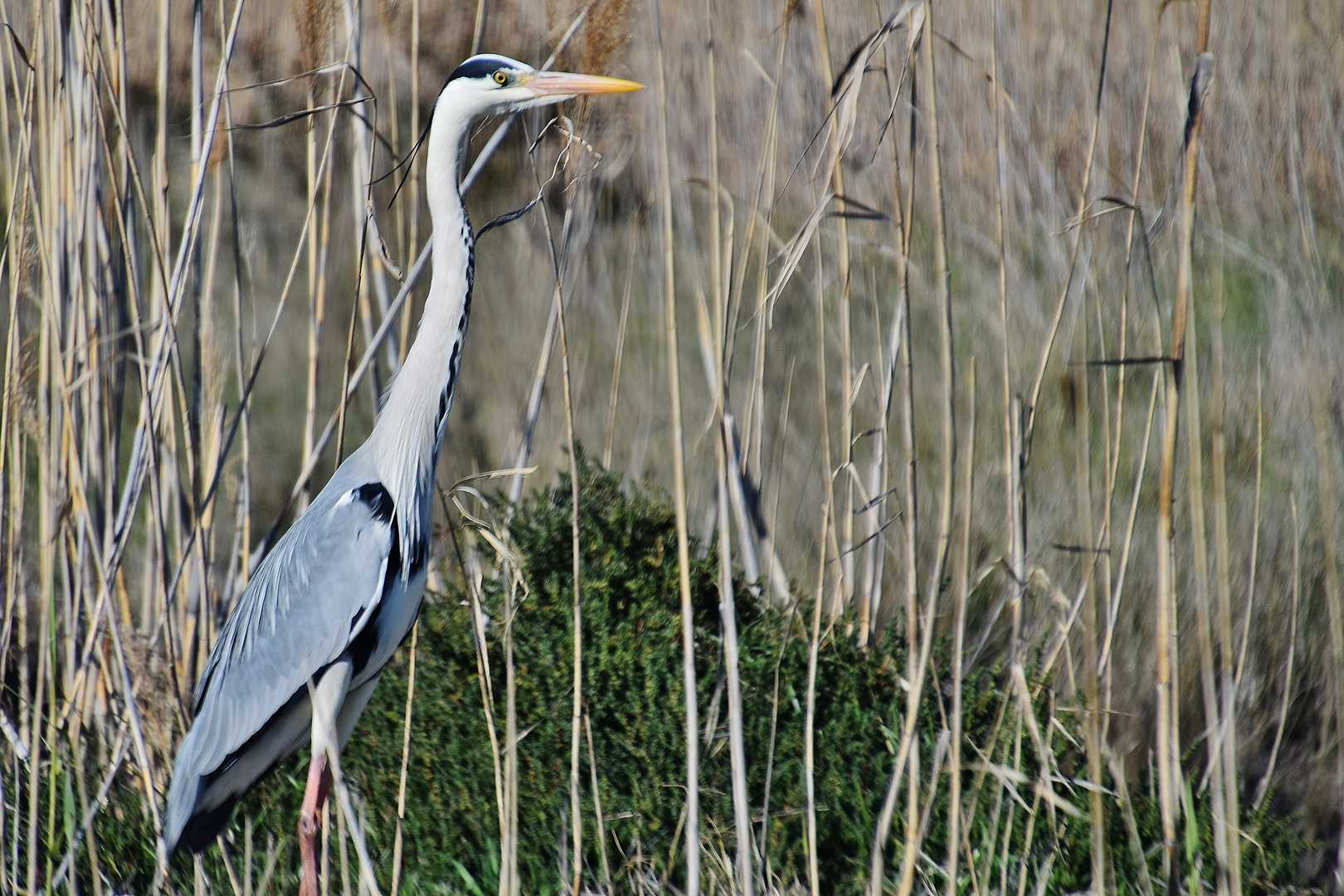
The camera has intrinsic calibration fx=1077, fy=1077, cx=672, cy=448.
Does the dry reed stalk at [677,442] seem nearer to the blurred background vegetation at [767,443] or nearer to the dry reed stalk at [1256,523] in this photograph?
the blurred background vegetation at [767,443]

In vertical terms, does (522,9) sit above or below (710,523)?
above

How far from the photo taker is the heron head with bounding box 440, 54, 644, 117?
188 cm

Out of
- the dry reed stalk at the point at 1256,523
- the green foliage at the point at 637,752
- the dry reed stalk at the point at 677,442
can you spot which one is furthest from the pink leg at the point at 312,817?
the dry reed stalk at the point at 1256,523

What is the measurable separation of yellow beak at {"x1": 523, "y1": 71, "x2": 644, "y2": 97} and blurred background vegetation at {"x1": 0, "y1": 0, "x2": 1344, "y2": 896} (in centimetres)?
13

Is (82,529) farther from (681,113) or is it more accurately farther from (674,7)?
(674,7)

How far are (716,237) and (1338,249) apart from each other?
2.36m

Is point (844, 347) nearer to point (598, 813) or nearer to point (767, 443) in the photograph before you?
point (598, 813)

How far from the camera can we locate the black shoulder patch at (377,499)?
200 centimetres

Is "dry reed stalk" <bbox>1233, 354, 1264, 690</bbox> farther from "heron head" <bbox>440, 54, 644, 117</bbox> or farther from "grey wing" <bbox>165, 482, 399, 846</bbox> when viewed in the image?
"grey wing" <bbox>165, 482, 399, 846</bbox>

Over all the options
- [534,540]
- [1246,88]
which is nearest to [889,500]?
[534,540]

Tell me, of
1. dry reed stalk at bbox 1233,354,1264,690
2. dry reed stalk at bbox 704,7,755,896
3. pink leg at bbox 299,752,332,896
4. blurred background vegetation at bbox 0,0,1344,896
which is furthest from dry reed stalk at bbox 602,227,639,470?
dry reed stalk at bbox 1233,354,1264,690

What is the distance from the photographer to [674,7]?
4.22 meters

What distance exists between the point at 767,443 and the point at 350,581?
4.50 ft

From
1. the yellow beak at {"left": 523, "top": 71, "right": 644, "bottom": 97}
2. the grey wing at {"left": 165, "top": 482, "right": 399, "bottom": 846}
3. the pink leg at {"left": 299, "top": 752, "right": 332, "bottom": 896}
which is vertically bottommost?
the pink leg at {"left": 299, "top": 752, "right": 332, "bottom": 896}
